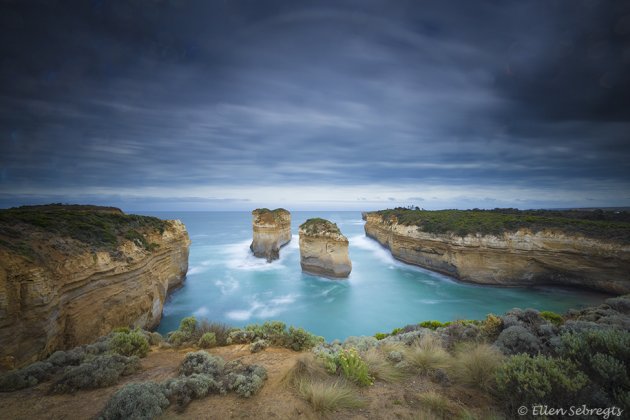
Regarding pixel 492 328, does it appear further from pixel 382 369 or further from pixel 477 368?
pixel 382 369

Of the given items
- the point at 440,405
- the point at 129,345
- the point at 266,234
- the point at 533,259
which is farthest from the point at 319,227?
the point at 440,405

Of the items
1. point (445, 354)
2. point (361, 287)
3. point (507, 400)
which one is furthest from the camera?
point (361, 287)

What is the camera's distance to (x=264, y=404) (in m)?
4.32

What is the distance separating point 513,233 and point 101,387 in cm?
2890

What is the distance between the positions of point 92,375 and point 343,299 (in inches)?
749

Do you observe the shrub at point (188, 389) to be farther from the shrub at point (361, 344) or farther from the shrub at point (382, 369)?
the shrub at point (361, 344)

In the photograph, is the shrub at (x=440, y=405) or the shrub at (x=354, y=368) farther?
the shrub at (x=354, y=368)

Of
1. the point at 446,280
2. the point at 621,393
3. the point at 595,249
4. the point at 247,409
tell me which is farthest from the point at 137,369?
the point at 595,249

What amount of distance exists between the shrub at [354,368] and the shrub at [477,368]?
176 cm

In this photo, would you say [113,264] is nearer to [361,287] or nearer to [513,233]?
[361,287]

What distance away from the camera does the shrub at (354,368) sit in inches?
191

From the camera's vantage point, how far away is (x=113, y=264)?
11.1 metres

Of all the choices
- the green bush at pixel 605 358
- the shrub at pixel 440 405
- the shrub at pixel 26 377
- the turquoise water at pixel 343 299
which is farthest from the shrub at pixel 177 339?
the turquoise water at pixel 343 299

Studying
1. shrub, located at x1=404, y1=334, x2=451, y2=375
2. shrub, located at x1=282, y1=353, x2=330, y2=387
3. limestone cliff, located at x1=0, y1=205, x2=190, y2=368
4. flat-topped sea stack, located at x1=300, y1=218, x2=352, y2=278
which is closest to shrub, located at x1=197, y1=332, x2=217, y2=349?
shrub, located at x1=282, y1=353, x2=330, y2=387
